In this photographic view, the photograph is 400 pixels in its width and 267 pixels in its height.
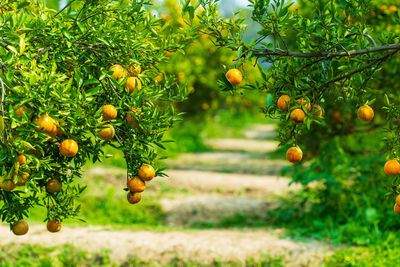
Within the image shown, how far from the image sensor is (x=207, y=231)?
5156 millimetres

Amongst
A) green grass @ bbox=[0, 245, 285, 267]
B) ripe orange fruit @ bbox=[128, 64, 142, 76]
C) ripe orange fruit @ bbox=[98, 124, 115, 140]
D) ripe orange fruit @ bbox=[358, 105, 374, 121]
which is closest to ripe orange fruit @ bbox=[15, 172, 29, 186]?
ripe orange fruit @ bbox=[98, 124, 115, 140]

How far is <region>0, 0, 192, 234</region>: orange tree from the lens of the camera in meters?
1.59

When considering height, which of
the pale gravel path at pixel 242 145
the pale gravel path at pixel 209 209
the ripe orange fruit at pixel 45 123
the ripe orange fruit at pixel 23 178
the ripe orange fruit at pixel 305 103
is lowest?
the ripe orange fruit at pixel 23 178

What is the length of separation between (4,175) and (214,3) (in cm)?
117

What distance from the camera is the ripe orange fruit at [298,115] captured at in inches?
73.9

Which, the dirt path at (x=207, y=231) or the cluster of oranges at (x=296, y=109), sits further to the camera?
the dirt path at (x=207, y=231)

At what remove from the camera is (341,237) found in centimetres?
438

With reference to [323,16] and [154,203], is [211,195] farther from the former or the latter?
[323,16]

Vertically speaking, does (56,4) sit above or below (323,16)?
above

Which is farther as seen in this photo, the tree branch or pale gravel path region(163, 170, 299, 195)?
pale gravel path region(163, 170, 299, 195)

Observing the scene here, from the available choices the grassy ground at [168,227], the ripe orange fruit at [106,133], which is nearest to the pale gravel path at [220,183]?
the grassy ground at [168,227]

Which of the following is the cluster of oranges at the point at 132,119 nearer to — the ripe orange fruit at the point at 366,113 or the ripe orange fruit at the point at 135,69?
the ripe orange fruit at the point at 135,69

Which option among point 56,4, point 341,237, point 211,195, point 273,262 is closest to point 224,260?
point 273,262

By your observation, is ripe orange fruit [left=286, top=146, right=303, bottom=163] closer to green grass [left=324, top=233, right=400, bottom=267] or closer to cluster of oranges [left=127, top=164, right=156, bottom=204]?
cluster of oranges [left=127, top=164, right=156, bottom=204]
